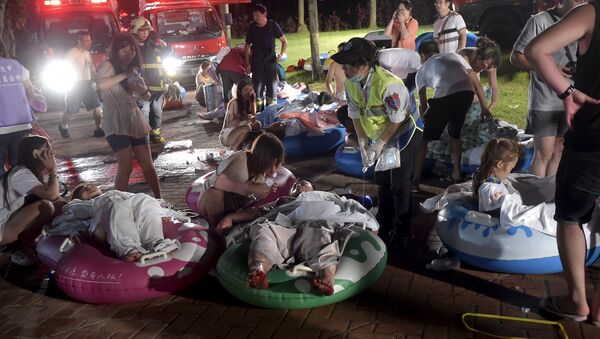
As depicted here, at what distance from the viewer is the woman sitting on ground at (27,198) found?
192 inches

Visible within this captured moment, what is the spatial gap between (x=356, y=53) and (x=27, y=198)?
2.84 m

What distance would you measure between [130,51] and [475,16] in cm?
1026

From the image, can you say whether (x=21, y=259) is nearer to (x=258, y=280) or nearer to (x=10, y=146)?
(x=10, y=146)

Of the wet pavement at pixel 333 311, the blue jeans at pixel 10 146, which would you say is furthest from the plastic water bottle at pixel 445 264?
the blue jeans at pixel 10 146

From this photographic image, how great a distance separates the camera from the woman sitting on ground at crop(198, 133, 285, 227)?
4.57 metres

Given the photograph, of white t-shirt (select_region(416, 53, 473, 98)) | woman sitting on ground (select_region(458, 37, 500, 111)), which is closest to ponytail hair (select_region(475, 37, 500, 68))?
woman sitting on ground (select_region(458, 37, 500, 111))

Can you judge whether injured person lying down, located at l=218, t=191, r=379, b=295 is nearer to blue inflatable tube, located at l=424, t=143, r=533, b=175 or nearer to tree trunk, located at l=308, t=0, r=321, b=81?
blue inflatable tube, located at l=424, t=143, r=533, b=175

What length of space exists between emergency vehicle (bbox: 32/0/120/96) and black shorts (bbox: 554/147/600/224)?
1222 centimetres

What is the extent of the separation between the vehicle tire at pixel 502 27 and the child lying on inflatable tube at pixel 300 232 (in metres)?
10.5

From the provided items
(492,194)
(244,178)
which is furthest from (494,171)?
(244,178)

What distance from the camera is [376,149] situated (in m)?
4.41

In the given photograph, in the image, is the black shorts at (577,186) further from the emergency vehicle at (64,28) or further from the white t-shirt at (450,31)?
the emergency vehicle at (64,28)

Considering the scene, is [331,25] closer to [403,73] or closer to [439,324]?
[403,73]

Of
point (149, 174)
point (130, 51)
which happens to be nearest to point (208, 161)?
point (149, 174)
